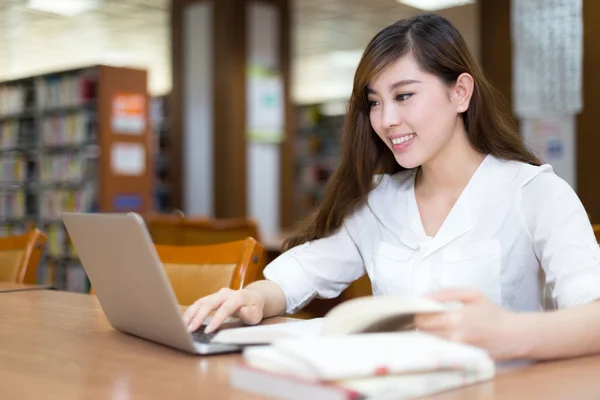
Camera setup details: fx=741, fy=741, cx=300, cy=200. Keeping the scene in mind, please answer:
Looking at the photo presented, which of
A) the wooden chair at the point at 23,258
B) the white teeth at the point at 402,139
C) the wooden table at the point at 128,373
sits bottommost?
the wooden chair at the point at 23,258

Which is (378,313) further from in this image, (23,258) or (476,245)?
(23,258)

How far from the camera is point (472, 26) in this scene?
17.9 ft

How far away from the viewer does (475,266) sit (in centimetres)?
154

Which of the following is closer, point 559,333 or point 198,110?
point 559,333

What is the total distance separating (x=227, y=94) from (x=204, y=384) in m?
6.16

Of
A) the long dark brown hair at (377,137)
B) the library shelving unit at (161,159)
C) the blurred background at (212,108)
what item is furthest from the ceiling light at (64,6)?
the long dark brown hair at (377,137)

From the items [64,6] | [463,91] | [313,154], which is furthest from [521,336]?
[313,154]

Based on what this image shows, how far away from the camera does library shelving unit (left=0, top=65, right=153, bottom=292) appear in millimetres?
6109

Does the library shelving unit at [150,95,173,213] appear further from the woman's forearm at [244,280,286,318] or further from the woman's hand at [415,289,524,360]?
the woman's hand at [415,289,524,360]

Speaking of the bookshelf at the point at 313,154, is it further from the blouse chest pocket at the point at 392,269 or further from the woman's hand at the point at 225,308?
the woman's hand at the point at 225,308

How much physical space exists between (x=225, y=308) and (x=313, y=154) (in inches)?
373

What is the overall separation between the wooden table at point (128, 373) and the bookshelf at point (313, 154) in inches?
361

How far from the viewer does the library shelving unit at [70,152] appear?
611 cm

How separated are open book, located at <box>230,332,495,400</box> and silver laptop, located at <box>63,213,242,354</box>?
0.68 ft
